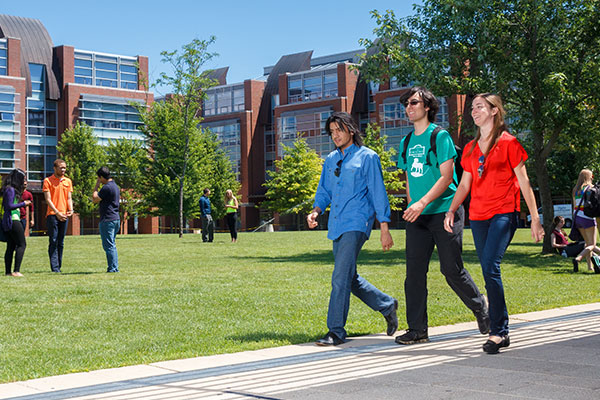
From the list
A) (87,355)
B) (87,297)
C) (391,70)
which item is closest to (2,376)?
(87,355)

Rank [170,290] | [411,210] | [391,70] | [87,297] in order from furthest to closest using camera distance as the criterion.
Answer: [391,70]
[170,290]
[87,297]
[411,210]

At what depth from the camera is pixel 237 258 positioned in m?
17.0

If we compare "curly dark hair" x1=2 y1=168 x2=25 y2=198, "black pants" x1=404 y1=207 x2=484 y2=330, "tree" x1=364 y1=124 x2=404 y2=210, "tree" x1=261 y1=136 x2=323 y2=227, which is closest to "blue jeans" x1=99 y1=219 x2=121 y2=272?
"curly dark hair" x1=2 y1=168 x2=25 y2=198

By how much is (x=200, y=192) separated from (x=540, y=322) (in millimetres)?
41116

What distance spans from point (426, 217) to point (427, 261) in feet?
1.18

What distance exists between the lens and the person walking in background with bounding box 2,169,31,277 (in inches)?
471

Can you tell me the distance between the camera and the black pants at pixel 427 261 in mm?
5812

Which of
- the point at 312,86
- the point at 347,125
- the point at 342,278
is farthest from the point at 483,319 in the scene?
the point at 312,86

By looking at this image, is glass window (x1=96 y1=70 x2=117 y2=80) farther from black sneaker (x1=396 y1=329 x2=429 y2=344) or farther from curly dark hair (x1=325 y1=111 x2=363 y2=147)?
black sneaker (x1=396 y1=329 x2=429 y2=344)

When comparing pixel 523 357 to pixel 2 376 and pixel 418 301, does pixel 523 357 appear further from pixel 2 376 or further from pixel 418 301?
pixel 2 376

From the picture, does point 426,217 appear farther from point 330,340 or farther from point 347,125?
point 330,340

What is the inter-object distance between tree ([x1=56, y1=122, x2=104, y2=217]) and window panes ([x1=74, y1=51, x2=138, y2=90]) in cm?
1244

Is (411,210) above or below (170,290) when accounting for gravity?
above

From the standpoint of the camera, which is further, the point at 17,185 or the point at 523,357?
the point at 17,185
